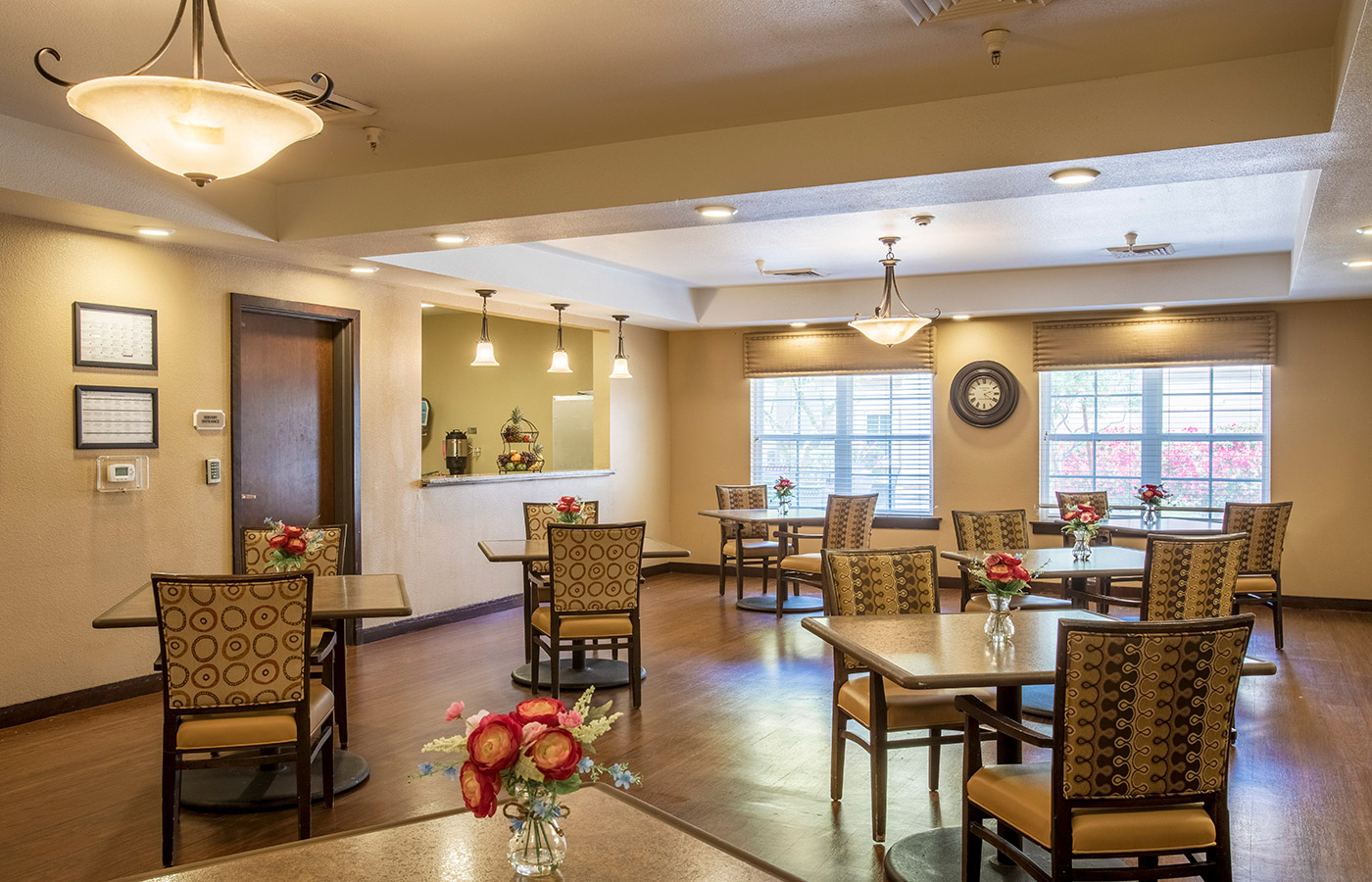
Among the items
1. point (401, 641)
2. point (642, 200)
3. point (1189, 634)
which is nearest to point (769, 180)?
point (642, 200)

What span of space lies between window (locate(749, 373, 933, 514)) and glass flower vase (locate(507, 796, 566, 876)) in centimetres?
761

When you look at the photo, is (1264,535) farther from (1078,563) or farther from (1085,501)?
(1078,563)

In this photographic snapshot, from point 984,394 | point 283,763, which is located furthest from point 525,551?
point 984,394

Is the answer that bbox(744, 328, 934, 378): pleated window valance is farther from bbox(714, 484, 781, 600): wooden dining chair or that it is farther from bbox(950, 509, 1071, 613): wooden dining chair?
bbox(950, 509, 1071, 613): wooden dining chair

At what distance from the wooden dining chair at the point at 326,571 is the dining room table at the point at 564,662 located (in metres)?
0.80

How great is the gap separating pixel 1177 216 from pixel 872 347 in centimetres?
340

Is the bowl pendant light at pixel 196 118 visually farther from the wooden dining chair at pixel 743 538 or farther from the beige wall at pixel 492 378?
the beige wall at pixel 492 378

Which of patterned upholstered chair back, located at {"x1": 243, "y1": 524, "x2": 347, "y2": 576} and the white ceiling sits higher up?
the white ceiling

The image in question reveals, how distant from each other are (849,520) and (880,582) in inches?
134

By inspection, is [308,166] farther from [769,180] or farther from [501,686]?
[501,686]

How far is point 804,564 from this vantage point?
724 centimetres

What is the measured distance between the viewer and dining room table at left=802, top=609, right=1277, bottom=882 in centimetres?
261

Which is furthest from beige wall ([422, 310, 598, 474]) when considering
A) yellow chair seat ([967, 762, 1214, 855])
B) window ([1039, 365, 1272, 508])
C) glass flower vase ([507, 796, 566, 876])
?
glass flower vase ([507, 796, 566, 876])

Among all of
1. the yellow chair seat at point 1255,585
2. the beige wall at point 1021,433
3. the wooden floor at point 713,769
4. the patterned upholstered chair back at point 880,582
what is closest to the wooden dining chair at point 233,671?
the wooden floor at point 713,769
